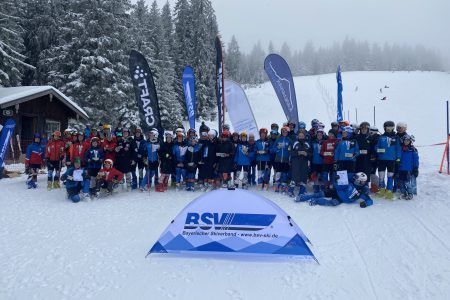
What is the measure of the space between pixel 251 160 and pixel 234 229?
5325mm

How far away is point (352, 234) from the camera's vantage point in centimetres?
613

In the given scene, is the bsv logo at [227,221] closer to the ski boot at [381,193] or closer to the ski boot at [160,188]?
the ski boot at [381,193]

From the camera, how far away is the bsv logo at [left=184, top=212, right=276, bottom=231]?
4.96m

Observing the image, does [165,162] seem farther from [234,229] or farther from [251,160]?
[234,229]

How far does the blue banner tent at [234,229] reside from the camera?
493cm

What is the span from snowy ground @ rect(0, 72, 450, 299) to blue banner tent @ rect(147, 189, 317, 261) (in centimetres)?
20

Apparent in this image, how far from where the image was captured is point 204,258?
514cm

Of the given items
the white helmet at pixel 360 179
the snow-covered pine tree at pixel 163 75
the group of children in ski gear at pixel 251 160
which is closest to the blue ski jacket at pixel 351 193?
the group of children in ski gear at pixel 251 160

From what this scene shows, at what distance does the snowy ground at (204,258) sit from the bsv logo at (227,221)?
19.8 inches

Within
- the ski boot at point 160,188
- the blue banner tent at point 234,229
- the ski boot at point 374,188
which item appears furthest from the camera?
the ski boot at point 160,188

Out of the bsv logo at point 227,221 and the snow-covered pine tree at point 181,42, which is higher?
the snow-covered pine tree at point 181,42

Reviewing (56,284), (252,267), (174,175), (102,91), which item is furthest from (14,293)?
(102,91)

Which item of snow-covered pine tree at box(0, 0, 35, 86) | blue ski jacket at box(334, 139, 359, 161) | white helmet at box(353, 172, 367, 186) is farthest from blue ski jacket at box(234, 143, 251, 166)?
snow-covered pine tree at box(0, 0, 35, 86)

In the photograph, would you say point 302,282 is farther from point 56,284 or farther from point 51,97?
point 51,97
